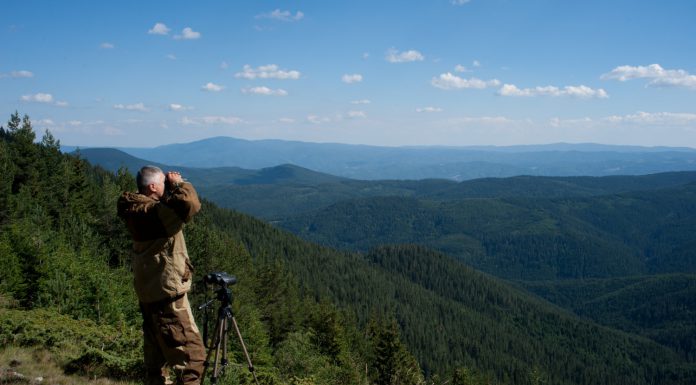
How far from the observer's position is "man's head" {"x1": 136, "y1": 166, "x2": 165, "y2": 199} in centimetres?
632

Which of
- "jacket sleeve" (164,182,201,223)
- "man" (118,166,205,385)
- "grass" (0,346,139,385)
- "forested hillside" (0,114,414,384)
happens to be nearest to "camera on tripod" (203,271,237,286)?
"man" (118,166,205,385)

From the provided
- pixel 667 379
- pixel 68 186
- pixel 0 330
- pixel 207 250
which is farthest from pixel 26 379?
pixel 667 379

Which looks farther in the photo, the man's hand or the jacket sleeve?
the man's hand

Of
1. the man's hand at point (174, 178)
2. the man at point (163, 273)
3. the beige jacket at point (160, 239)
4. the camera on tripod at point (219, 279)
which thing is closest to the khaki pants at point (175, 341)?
the man at point (163, 273)

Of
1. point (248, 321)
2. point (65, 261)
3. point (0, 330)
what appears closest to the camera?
point (0, 330)

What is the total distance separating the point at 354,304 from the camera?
11238 centimetres

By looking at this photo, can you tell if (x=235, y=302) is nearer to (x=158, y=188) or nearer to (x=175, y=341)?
(x=175, y=341)

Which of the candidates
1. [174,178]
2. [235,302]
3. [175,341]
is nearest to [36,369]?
[175,341]

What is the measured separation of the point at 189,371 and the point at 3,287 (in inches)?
721

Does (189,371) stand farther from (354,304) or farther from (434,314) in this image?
(434,314)

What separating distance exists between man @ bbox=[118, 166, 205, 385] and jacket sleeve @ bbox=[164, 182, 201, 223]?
0.7 inches

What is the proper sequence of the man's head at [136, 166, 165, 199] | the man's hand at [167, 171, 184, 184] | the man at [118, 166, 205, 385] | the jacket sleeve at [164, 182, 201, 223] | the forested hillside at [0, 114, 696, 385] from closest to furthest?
the jacket sleeve at [164, 182, 201, 223] → the man at [118, 166, 205, 385] → the man's hand at [167, 171, 184, 184] → the man's head at [136, 166, 165, 199] → the forested hillside at [0, 114, 696, 385]

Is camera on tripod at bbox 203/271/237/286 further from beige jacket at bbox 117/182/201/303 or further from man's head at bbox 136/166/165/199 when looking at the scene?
man's head at bbox 136/166/165/199

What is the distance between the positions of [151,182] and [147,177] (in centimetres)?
9
